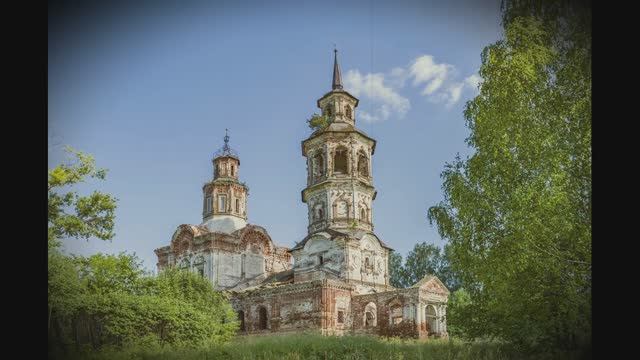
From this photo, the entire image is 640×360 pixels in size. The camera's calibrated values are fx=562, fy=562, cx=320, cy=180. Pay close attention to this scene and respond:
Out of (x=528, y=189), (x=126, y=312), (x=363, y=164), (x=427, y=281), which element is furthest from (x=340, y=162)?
(x=528, y=189)

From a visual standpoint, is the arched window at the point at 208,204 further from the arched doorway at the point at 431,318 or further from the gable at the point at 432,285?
the arched doorway at the point at 431,318

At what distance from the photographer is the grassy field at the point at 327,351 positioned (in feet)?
25.7

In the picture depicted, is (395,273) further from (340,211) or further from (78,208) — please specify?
(78,208)

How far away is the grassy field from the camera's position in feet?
25.7

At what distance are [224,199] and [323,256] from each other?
7.12 m

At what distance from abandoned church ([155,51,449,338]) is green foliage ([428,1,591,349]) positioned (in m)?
7.72

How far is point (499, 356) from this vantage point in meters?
7.47

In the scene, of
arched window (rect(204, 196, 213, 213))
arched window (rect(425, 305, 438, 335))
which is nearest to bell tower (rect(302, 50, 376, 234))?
arched window (rect(425, 305, 438, 335))

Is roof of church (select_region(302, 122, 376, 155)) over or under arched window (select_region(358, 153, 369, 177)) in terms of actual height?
over

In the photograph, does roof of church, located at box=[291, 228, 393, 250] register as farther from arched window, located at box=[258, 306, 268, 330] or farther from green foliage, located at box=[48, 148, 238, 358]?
green foliage, located at box=[48, 148, 238, 358]

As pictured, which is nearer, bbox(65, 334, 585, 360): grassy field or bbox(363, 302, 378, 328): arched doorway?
bbox(65, 334, 585, 360): grassy field
